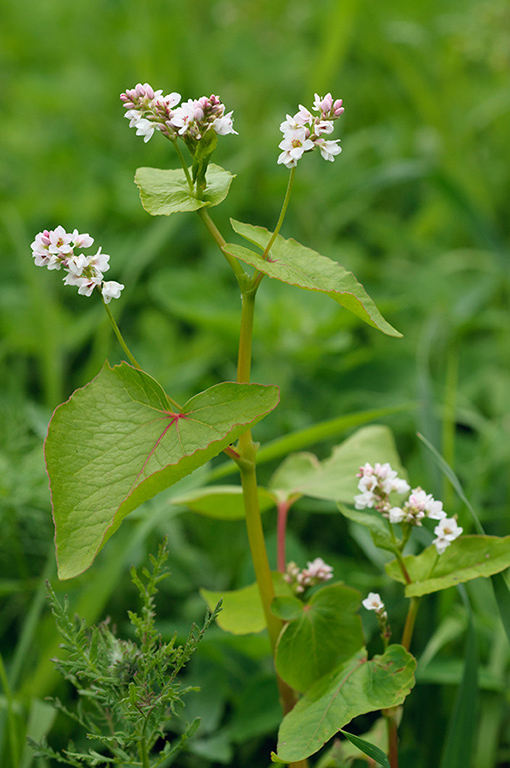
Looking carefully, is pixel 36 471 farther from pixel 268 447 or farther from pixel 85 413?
pixel 85 413

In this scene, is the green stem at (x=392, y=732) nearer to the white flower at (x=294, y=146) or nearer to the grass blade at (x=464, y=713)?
the grass blade at (x=464, y=713)

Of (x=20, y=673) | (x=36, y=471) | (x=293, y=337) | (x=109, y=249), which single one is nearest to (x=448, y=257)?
(x=293, y=337)

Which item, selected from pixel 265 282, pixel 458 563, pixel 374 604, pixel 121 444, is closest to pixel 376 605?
pixel 374 604

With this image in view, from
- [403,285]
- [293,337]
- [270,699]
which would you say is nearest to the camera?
[270,699]

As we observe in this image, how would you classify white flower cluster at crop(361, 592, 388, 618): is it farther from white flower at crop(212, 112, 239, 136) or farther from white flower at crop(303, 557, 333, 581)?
white flower at crop(212, 112, 239, 136)

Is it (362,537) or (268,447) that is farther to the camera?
(362,537)

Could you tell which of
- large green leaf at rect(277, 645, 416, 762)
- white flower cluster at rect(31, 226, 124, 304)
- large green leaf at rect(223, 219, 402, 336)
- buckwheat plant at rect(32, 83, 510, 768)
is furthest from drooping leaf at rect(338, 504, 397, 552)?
white flower cluster at rect(31, 226, 124, 304)
